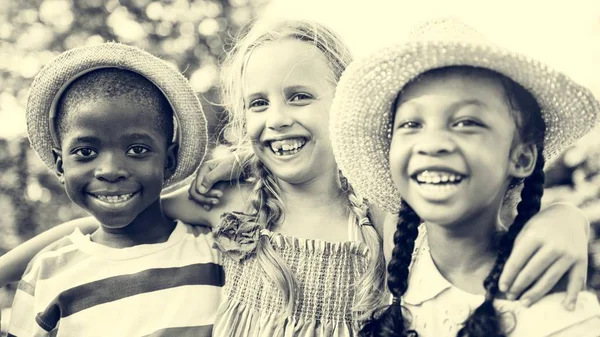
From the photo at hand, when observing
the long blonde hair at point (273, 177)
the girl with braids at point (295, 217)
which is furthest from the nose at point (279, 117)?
the long blonde hair at point (273, 177)

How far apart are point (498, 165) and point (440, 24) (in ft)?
1.61

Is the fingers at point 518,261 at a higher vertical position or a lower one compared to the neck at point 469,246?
lower

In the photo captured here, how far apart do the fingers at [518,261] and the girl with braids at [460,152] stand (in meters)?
0.03

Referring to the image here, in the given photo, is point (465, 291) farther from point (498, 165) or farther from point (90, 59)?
point (90, 59)

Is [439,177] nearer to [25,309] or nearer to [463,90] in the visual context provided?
[463,90]

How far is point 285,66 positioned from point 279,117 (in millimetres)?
179

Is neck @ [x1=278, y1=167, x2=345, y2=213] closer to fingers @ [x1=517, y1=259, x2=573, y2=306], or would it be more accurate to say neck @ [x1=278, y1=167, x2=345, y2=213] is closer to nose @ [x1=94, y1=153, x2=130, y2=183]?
nose @ [x1=94, y1=153, x2=130, y2=183]

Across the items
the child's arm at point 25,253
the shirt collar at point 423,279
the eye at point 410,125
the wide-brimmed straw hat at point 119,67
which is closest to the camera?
the eye at point 410,125

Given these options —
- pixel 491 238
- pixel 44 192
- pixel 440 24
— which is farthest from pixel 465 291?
pixel 44 192

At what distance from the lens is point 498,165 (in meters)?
1.74

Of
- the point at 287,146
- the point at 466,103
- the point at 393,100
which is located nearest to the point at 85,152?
the point at 287,146

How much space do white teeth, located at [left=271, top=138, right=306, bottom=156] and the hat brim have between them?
0.28 meters

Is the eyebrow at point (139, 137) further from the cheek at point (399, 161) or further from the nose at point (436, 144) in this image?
the nose at point (436, 144)

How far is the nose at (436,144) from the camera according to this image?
5.61 ft
